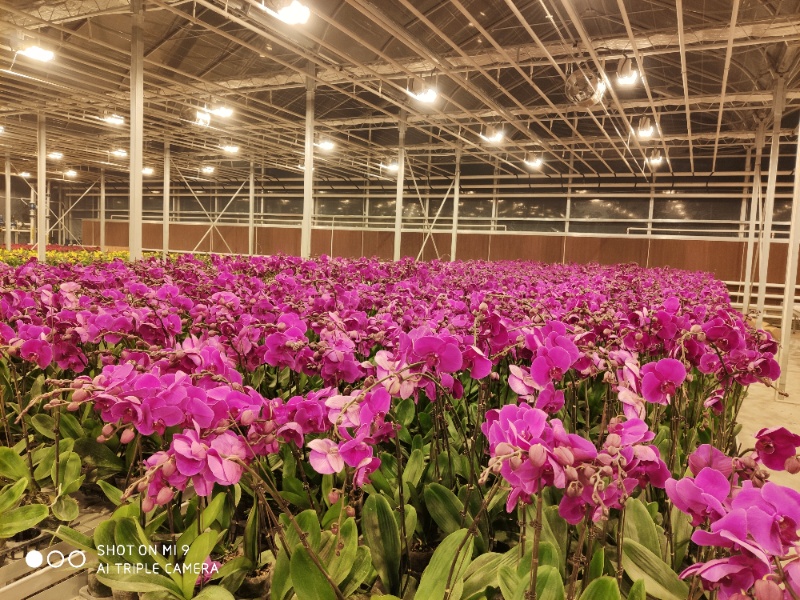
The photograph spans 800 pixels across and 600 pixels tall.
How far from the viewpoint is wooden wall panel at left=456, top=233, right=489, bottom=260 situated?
18.1 meters

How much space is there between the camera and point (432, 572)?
1.04 meters

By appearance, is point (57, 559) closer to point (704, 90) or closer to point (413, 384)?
point (413, 384)

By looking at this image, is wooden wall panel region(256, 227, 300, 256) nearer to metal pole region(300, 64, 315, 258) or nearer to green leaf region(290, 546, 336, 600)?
metal pole region(300, 64, 315, 258)

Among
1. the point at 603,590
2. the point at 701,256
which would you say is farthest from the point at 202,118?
the point at 701,256

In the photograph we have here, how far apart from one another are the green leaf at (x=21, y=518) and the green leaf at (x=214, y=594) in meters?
0.62

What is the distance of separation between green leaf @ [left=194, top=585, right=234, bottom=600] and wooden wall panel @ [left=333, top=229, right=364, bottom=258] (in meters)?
18.3

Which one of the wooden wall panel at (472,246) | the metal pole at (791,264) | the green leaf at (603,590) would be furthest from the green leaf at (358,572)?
the wooden wall panel at (472,246)

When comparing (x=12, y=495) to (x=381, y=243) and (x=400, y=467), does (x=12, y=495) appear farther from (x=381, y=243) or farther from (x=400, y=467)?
(x=381, y=243)

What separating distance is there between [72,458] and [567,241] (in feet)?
55.1

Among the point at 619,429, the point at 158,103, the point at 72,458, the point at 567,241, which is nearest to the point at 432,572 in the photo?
the point at 619,429

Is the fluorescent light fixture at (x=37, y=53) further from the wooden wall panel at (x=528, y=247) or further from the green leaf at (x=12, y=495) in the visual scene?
the wooden wall panel at (x=528, y=247)

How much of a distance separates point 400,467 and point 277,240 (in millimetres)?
19981

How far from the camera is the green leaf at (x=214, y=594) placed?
1069 mm

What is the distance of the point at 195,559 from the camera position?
3.69 feet
